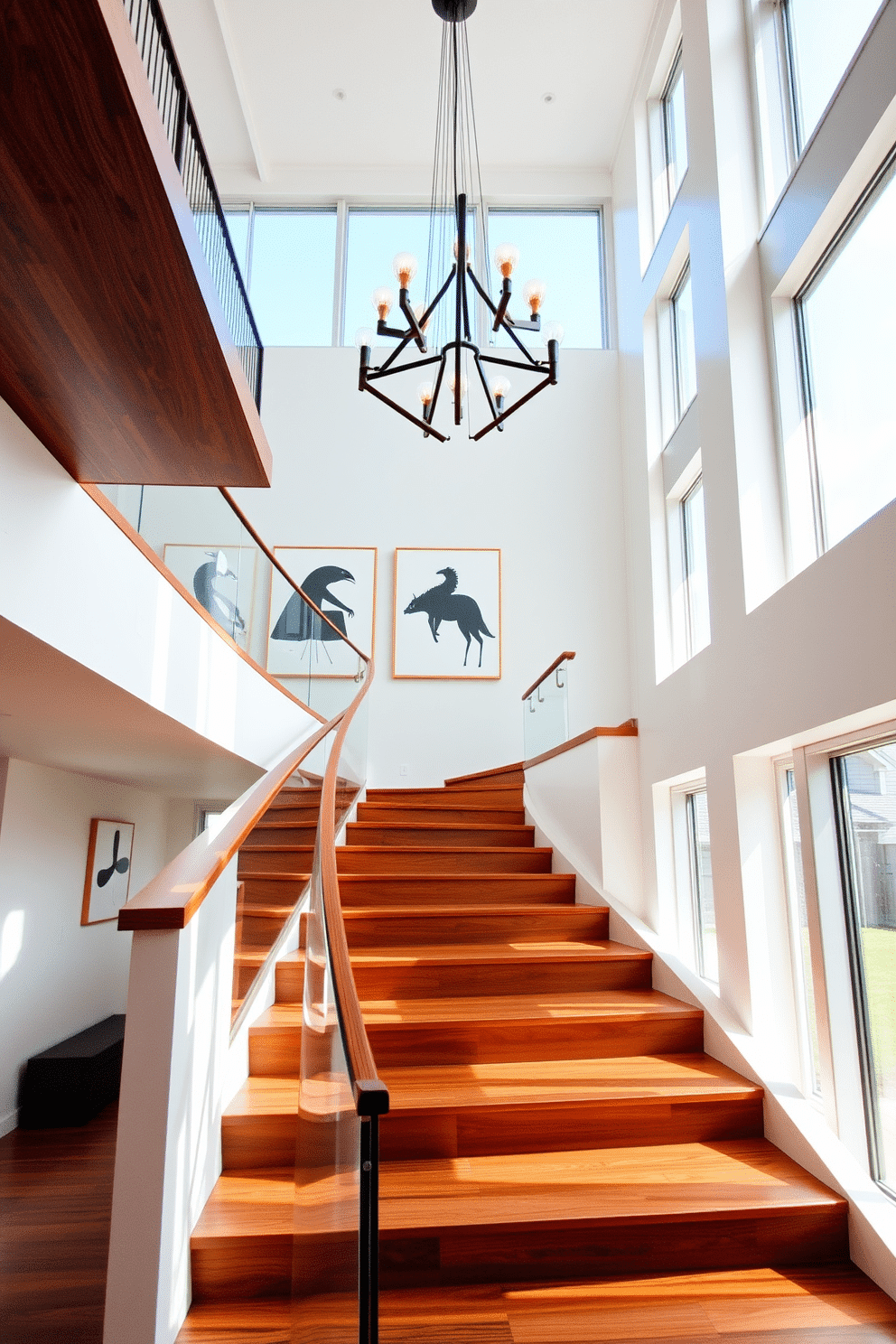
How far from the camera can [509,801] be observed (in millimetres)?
6000

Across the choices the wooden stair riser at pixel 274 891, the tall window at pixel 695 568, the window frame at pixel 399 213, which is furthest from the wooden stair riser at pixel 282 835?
the window frame at pixel 399 213

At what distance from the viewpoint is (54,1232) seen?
378 cm

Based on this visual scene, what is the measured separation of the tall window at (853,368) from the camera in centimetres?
309

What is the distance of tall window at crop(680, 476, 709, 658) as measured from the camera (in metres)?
5.29

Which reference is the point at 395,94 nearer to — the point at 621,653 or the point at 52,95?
the point at 621,653

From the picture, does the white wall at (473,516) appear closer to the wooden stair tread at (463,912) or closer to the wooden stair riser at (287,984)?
the wooden stair tread at (463,912)

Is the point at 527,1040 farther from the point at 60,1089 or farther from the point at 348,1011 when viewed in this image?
the point at 60,1089

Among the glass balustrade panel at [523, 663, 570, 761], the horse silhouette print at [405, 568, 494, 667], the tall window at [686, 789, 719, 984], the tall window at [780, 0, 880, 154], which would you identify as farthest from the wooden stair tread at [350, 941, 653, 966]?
the horse silhouette print at [405, 568, 494, 667]

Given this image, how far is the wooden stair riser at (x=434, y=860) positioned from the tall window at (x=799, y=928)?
5.63 ft

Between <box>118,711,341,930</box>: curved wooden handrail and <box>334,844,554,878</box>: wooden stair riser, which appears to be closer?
<box>118,711,341,930</box>: curved wooden handrail

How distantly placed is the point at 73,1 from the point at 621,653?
6.52 meters

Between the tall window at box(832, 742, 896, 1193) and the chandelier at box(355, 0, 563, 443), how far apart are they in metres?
2.28

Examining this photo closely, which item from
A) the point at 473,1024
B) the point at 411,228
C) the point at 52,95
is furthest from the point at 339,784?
the point at 411,228

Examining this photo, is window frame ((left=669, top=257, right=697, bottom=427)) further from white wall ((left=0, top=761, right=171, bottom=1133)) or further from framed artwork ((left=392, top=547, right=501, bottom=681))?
white wall ((left=0, top=761, right=171, bottom=1133))
